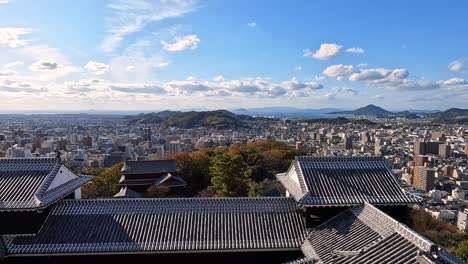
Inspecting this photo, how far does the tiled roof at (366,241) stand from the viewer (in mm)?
6332

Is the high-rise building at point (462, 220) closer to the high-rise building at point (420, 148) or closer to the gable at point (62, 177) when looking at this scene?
the gable at point (62, 177)

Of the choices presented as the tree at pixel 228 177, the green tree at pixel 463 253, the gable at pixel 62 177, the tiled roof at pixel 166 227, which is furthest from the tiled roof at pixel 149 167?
the green tree at pixel 463 253

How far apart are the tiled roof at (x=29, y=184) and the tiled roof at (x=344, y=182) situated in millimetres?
6472

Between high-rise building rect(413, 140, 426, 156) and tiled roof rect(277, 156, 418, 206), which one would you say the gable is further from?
high-rise building rect(413, 140, 426, 156)

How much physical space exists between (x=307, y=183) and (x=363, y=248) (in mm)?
3312

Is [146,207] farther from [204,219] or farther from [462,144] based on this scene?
[462,144]

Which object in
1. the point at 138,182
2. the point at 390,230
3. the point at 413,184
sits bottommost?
the point at 413,184

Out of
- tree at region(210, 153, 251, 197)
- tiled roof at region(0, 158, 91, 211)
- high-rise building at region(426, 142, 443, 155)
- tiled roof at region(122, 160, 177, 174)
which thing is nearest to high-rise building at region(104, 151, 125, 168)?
tiled roof at region(122, 160, 177, 174)

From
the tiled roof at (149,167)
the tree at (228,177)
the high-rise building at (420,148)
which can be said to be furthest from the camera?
the high-rise building at (420,148)

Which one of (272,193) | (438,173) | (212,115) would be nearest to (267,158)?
(272,193)

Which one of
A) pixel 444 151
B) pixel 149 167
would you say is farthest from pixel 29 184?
pixel 444 151

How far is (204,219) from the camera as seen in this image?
10.2 metres

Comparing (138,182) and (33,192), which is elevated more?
(33,192)

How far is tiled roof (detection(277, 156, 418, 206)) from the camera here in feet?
32.9
